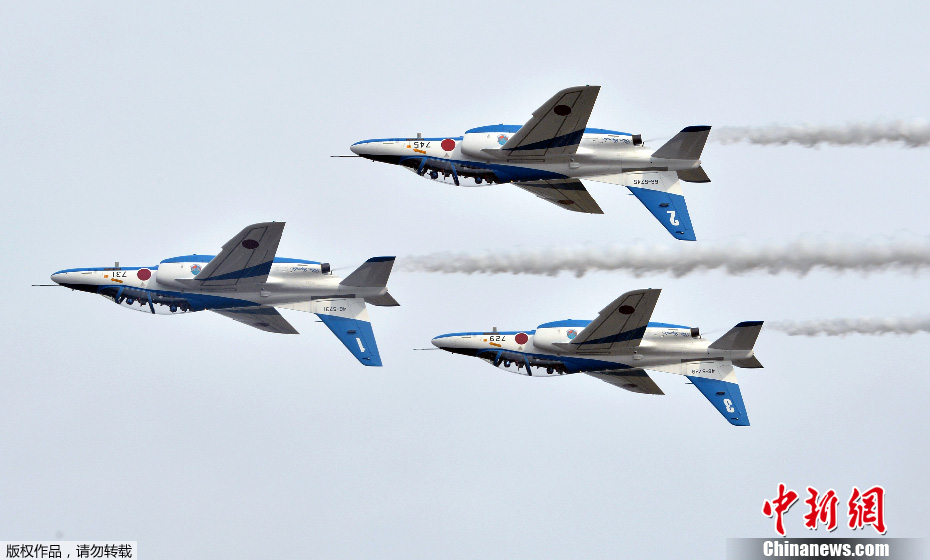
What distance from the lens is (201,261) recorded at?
127750 millimetres

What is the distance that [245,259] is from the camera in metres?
126

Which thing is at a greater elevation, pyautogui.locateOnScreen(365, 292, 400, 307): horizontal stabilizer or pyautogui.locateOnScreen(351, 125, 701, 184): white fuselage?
pyautogui.locateOnScreen(351, 125, 701, 184): white fuselage

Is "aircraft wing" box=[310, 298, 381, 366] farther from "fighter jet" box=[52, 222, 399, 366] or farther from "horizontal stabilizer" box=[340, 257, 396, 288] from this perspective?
"horizontal stabilizer" box=[340, 257, 396, 288]

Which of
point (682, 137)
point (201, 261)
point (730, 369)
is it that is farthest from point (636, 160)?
point (201, 261)

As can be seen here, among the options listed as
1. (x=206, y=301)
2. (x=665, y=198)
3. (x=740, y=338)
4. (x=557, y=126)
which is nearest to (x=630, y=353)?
(x=740, y=338)

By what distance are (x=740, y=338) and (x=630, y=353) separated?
16.5ft

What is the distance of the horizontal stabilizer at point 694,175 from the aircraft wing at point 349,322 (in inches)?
610

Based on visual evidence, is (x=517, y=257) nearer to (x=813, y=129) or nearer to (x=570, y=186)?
(x=570, y=186)

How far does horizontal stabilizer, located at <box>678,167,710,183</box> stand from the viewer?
419ft

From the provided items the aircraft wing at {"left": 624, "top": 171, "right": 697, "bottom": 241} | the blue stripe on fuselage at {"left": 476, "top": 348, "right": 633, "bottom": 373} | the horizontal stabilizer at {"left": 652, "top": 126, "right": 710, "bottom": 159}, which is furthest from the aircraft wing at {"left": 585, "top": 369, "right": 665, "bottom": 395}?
the horizontal stabilizer at {"left": 652, "top": 126, "right": 710, "bottom": 159}

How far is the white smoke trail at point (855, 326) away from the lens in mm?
126688

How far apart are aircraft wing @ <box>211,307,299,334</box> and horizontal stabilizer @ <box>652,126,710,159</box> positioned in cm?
1844

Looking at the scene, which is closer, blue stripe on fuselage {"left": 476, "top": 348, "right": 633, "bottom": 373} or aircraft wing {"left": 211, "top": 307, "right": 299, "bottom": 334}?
blue stripe on fuselage {"left": 476, "top": 348, "right": 633, "bottom": 373}

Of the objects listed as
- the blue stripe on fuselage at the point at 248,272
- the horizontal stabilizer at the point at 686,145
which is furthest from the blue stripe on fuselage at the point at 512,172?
the blue stripe on fuselage at the point at 248,272
